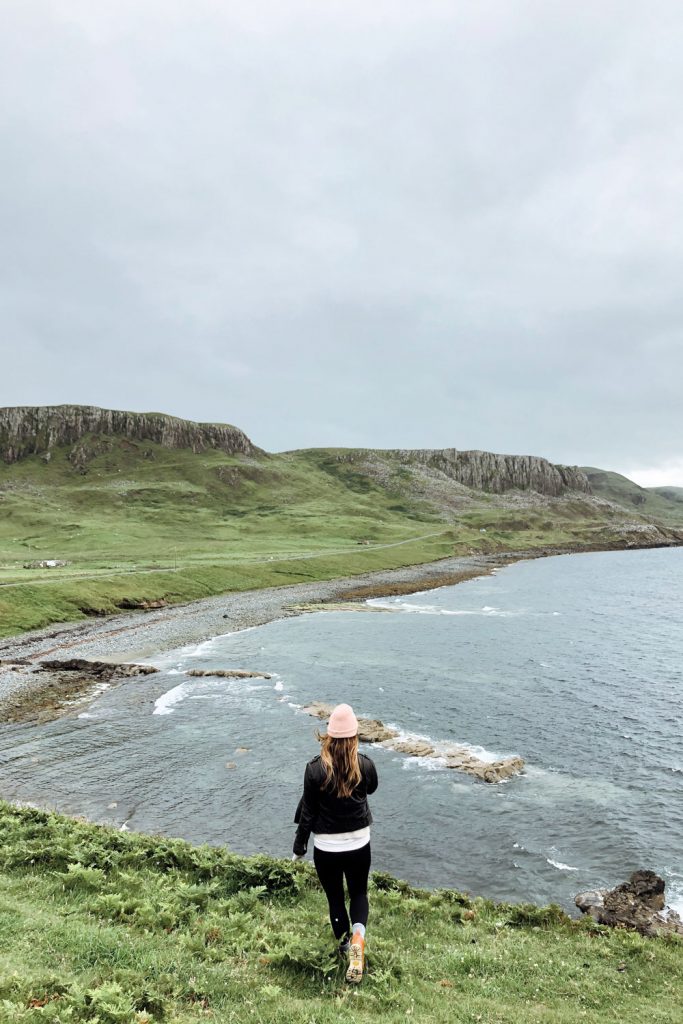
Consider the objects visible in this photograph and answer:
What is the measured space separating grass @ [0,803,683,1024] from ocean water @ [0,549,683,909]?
16.2 ft

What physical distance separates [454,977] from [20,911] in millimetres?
9820

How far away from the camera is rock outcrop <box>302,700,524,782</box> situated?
3098cm

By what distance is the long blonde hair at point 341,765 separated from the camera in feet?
37.0

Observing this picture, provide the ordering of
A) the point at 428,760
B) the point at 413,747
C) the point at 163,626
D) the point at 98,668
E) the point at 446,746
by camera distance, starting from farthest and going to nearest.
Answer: the point at 163,626 < the point at 98,668 < the point at 446,746 < the point at 413,747 < the point at 428,760

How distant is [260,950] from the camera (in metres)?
13.0

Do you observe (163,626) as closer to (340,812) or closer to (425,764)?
(425,764)

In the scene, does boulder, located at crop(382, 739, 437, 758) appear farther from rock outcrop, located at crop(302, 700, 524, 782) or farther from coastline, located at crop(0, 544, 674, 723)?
coastline, located at crop(0, 544, 674, 723)

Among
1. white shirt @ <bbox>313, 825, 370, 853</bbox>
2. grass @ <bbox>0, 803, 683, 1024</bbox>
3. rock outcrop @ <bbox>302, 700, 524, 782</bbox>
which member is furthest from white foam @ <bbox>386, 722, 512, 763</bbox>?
white shirt @ <bbox>313, 825, 370, 853</bbox>

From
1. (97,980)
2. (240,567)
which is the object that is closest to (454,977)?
(97,980)

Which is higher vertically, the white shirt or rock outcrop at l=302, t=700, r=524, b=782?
the white shirt

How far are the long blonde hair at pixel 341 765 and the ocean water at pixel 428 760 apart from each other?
12.5m

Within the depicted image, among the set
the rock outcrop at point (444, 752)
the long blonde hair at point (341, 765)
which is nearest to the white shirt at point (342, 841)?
the long blonde hair at point (341, 765)

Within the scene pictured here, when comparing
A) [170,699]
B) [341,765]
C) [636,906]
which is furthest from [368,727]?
[341,765]

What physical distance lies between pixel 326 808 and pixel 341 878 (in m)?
1.44
